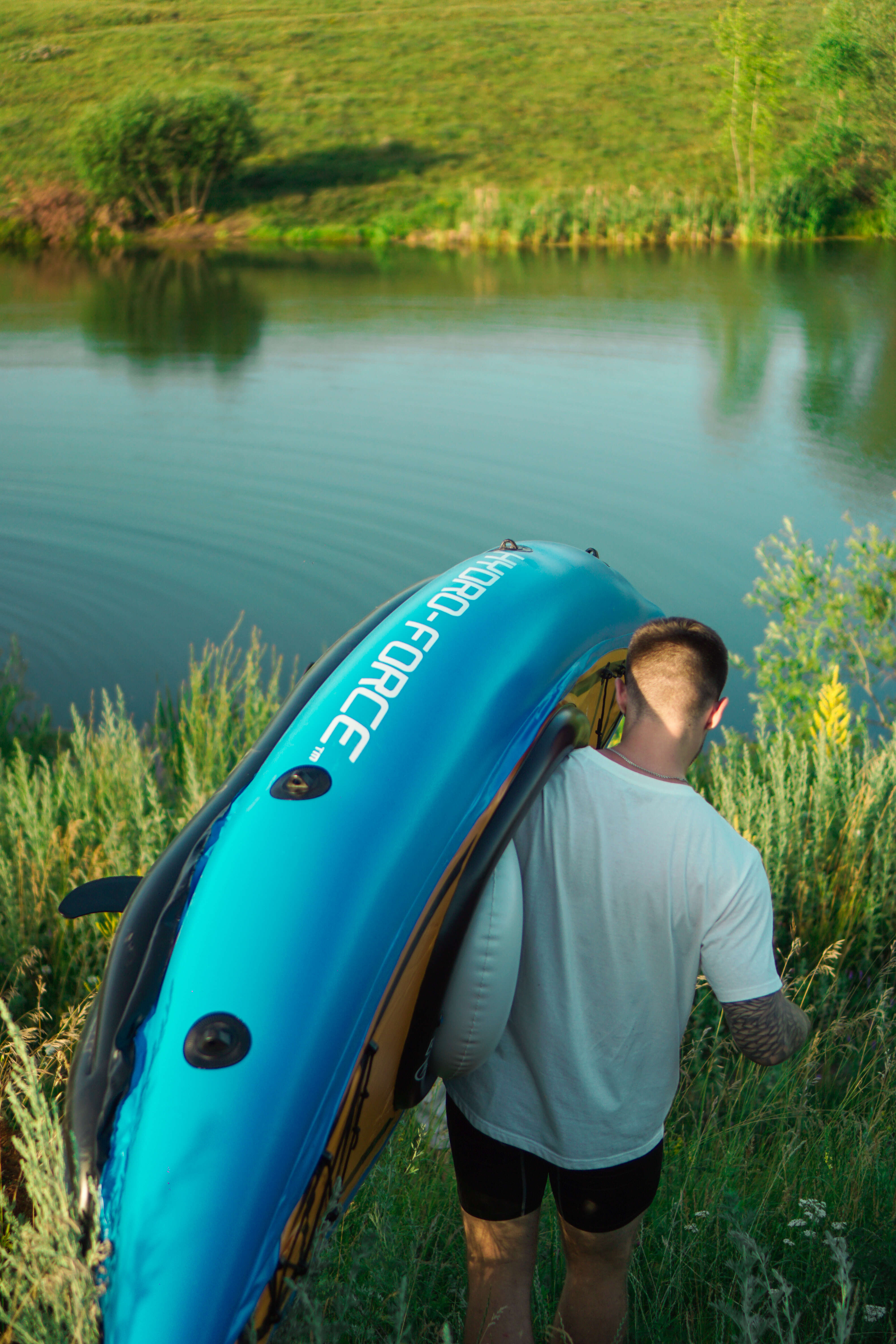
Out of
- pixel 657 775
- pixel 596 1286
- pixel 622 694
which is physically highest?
pixel 622 694

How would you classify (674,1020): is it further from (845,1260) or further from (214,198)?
(214,198)

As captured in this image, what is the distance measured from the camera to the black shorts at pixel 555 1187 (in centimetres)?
194

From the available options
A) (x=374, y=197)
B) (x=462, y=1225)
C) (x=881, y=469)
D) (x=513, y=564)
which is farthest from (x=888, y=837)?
(x=374, y=197)

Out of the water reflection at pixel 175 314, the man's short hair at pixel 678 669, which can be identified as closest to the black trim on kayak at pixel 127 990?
the man's short hair at pixel 678 669

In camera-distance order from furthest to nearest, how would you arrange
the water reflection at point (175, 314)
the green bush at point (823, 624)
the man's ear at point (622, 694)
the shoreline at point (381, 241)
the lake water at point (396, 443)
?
the shoreline at point (381, 241) → the water reflection at point (175, 314) → the lake water at point (396, 443) → the green bush at point (823, 624) → the man's ear at point (622, 694)

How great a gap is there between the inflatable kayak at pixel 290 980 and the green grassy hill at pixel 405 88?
2899cm

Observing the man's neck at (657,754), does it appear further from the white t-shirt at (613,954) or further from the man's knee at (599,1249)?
the man's knee at (599,1249)

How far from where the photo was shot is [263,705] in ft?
17.4

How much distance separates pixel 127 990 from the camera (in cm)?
199

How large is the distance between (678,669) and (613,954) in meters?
0.52

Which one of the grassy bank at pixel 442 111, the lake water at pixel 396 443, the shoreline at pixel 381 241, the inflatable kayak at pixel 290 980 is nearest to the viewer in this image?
the inflatable kayak at pixel 290 980

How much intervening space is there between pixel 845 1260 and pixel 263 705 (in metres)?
4.05

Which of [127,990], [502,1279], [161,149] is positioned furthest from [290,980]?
[161,149]

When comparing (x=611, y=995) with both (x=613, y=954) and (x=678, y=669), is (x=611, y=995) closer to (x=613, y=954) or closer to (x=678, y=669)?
(x=613, y=954)
